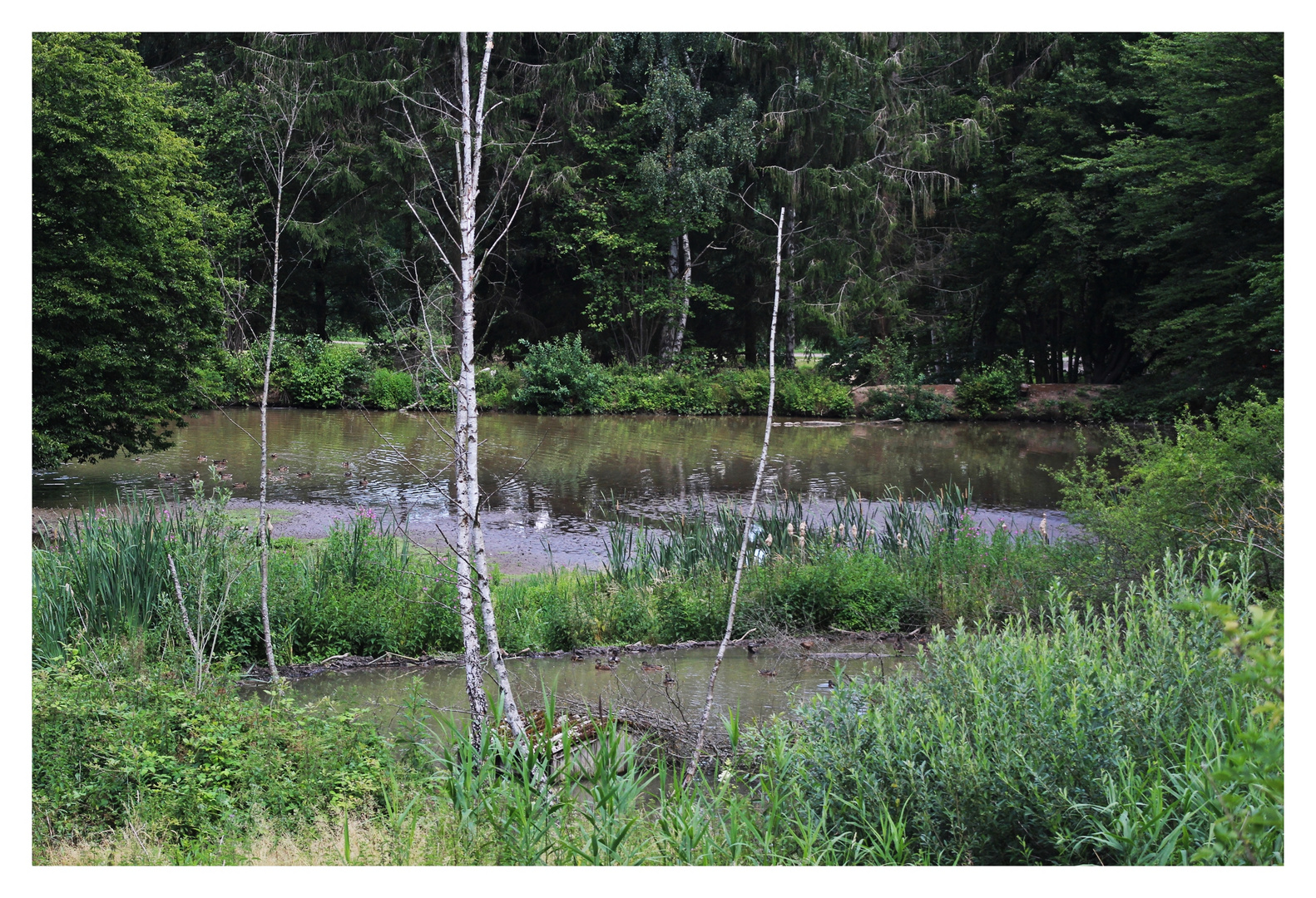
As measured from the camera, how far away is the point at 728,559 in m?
7.07

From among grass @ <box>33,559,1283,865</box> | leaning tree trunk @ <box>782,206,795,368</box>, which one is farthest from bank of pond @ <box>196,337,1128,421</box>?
grass @ <box>33,559,1283,865</box>

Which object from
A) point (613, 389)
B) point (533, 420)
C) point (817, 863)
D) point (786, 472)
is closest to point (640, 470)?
point (786, 472)

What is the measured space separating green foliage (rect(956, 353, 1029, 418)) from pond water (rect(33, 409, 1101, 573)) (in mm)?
811

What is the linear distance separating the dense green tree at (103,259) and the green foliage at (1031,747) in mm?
9494

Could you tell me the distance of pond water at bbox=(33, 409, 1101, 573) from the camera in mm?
11211

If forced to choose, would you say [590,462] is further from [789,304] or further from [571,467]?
[789,304]

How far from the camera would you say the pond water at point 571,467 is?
36.8 feet

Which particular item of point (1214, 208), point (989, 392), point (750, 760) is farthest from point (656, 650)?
point (989, 392)

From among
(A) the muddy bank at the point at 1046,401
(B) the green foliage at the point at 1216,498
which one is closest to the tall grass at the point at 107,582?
(B) the green foliage at the point at 1216,498

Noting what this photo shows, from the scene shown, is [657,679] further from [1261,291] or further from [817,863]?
[1261,291]

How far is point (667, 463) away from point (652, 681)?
1035 cm

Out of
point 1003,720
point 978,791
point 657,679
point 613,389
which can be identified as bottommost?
point 657,679

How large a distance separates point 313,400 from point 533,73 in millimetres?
9550

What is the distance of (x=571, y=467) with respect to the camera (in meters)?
15.5
